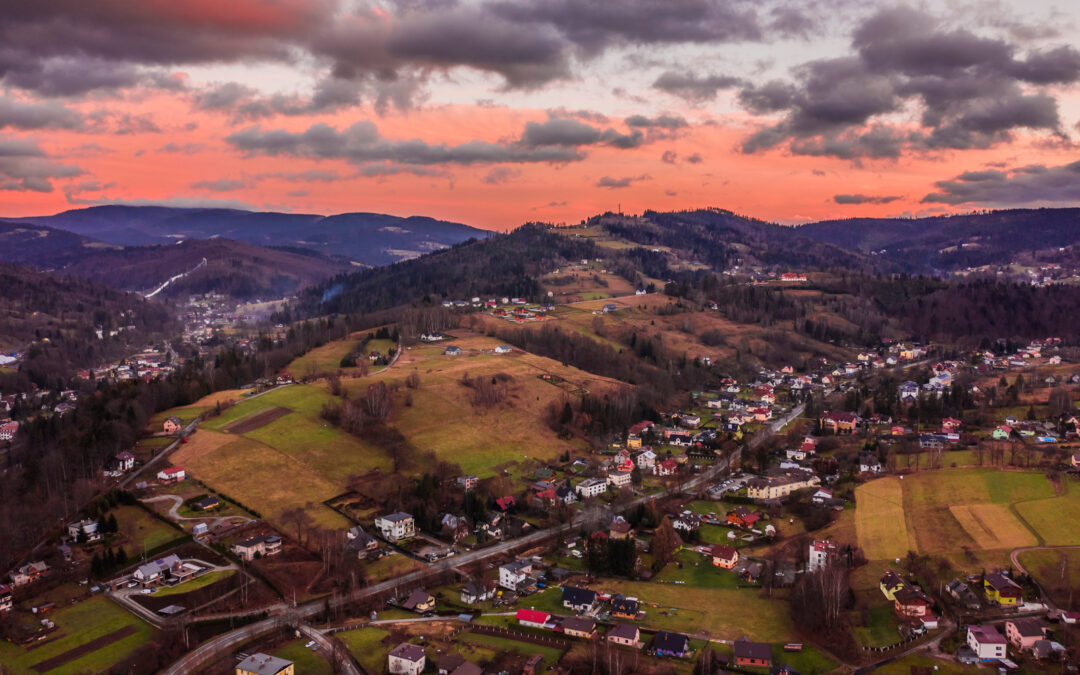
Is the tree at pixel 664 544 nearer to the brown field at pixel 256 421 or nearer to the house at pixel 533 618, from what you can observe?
the house at pixel 533 618

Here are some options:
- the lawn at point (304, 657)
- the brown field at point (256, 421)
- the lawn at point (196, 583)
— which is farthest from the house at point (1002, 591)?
the brown field at point (256, 421)

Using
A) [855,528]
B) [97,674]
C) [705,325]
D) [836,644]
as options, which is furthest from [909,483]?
[705,325]

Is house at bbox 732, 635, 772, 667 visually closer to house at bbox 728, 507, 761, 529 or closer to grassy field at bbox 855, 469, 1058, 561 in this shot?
grassy field at bbox 855, 469, 1058, 561

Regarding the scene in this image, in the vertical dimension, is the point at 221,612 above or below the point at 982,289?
below

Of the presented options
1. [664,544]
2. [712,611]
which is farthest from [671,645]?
[664,544]

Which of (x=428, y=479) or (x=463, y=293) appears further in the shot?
(x=463, y=293)

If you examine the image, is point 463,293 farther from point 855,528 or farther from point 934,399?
point 855,528

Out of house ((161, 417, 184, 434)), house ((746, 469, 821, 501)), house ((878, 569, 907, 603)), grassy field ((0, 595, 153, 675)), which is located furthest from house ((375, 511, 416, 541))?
house ((878, 569, 907, 603))

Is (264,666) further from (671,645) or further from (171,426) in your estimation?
(171,426)
